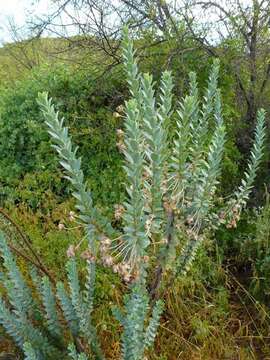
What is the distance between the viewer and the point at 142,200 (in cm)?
175

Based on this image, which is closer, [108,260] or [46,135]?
[108,260]

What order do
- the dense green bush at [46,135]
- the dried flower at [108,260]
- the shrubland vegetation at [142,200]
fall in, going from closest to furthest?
the dried flower at [108,260] < the shrubland vegetation at [142,200] < the dense green bush at [46,135]

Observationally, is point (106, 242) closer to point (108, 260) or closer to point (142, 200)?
point (108, 260)

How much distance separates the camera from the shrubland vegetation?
183 centimetres

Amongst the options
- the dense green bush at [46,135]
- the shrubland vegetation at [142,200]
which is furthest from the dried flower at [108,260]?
the dense green bush at [46,135]

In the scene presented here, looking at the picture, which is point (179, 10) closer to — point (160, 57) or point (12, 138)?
point (160, 57)

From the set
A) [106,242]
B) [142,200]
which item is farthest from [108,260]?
[142,200]

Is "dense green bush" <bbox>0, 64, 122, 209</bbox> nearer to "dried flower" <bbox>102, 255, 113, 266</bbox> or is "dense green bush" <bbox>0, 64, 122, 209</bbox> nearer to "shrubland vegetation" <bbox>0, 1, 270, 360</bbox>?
"shrubland vegetation" <bbox>0, 1, 270, 360</bbox>

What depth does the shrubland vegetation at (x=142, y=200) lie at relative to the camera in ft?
6.00

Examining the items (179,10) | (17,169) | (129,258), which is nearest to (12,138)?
(17,169)

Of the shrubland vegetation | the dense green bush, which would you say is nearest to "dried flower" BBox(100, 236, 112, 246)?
the shrubland vegetation

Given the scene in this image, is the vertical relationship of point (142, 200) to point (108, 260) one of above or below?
above

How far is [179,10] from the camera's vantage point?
14.5 feet

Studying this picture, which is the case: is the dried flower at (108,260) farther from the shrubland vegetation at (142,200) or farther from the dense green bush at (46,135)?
the dense green bush at (46,135)
